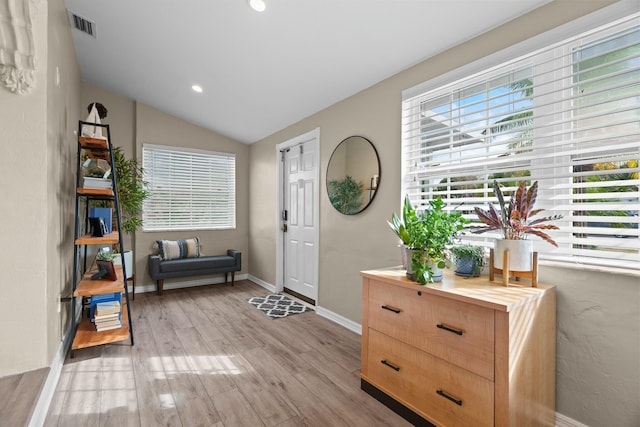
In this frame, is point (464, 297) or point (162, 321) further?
point (162, 321)

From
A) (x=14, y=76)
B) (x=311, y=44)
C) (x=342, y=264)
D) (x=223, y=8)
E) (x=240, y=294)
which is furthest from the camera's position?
(x=240, y=294)

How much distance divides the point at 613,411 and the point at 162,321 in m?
3.62

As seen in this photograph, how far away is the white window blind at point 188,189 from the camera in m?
4.57

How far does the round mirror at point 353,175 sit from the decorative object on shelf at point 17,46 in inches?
93.1

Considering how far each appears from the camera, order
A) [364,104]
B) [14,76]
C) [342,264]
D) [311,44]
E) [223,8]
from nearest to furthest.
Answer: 1. [14,76]
2. [223,8]
3. [311,44]
4. [364,104]
5. [342,264]

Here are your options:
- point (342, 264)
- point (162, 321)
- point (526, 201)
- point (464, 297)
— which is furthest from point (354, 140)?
point (162, 321)

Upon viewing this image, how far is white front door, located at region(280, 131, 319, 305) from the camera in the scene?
3746mm

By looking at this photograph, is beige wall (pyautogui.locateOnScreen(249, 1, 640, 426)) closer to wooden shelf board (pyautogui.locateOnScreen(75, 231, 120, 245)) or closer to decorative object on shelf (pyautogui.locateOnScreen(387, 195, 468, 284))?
decorative object on shelf (pyautogui.locateOnScreen(387, 195, 468, 284))

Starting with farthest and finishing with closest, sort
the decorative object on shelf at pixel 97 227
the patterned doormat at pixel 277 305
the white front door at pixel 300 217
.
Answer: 1. the white front door at pixel 300 217
2. the patterned doormat at pixel 277 305
3. the decorative object on shelf at pixel 97 227

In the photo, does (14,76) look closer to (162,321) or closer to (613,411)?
(162,321)

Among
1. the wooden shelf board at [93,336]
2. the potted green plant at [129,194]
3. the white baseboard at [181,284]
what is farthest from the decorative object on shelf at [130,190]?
the wooden shelf board at [93,336]

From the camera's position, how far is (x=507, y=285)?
162cm

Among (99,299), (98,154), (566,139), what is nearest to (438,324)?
(566,139)

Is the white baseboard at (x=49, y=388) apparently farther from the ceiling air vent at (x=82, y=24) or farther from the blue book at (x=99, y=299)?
the ceiling air vent at (x=82, y=24)
